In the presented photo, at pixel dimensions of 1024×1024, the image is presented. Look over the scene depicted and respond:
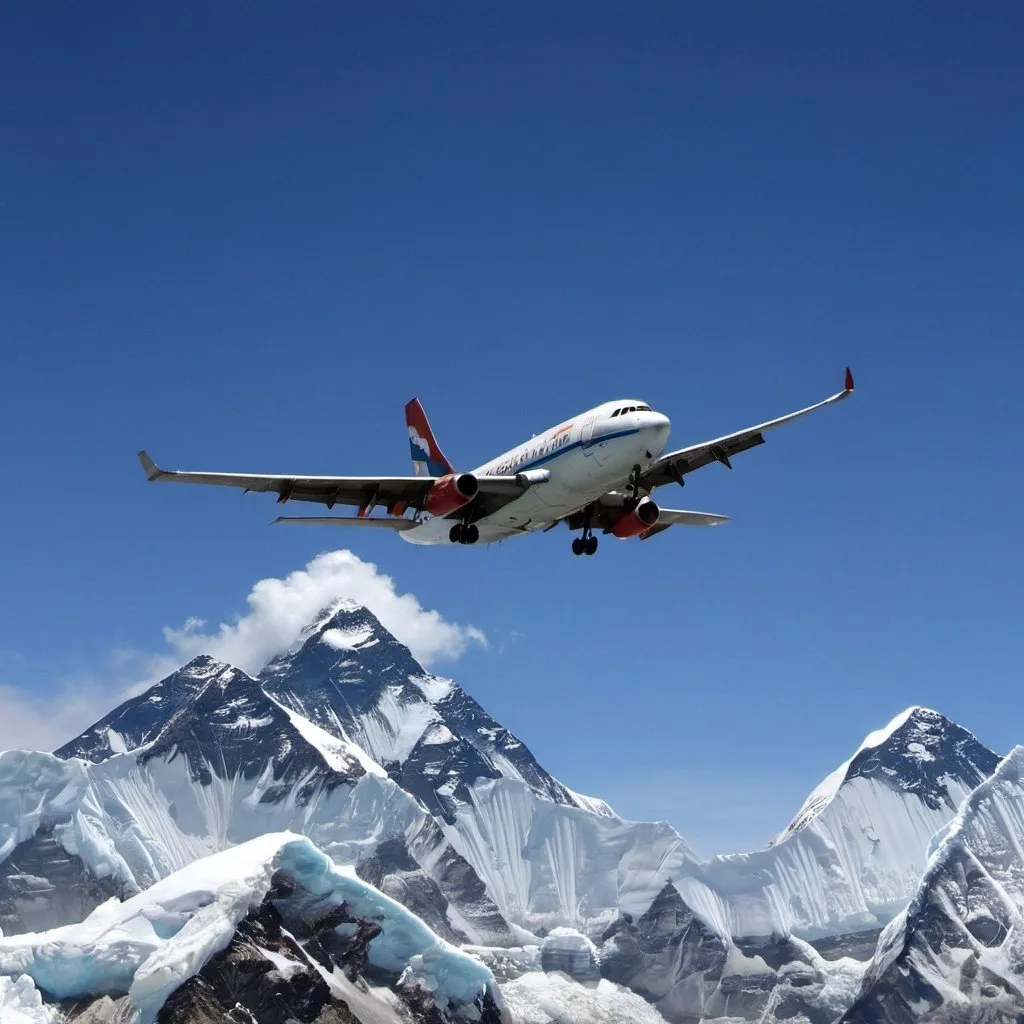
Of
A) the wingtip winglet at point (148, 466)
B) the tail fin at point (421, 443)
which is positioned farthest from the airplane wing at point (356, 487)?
the tail fin at point (421, 443)

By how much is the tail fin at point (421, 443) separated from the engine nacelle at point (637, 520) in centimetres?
3555

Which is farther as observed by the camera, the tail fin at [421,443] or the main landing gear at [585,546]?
the tail fin at [421,443]

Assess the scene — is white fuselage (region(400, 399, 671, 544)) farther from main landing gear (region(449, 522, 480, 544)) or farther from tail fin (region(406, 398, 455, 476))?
tail fin (region(406, 398, 455, 476))

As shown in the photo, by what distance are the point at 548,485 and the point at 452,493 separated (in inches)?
207

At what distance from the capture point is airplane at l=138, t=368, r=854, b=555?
72.0 metres

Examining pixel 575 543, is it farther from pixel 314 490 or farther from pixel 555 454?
pixel 314 490

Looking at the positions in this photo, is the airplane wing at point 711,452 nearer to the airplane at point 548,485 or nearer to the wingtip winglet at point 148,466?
the airplane at point 548,485

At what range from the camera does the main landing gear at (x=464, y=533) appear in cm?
7894

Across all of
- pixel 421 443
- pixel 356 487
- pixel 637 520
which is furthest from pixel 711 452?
pixel 421 443

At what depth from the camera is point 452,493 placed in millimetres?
75000

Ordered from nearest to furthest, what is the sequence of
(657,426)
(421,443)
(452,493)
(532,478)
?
(657,426), (532,478), (452,493), (421,443)

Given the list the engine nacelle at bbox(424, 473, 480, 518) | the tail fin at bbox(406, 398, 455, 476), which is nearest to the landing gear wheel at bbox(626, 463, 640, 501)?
the engine nacelle at bbox(424, 473, 480, 518)

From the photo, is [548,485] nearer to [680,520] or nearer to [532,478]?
[532,478]

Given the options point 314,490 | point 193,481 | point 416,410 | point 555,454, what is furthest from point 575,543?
point 416,410
